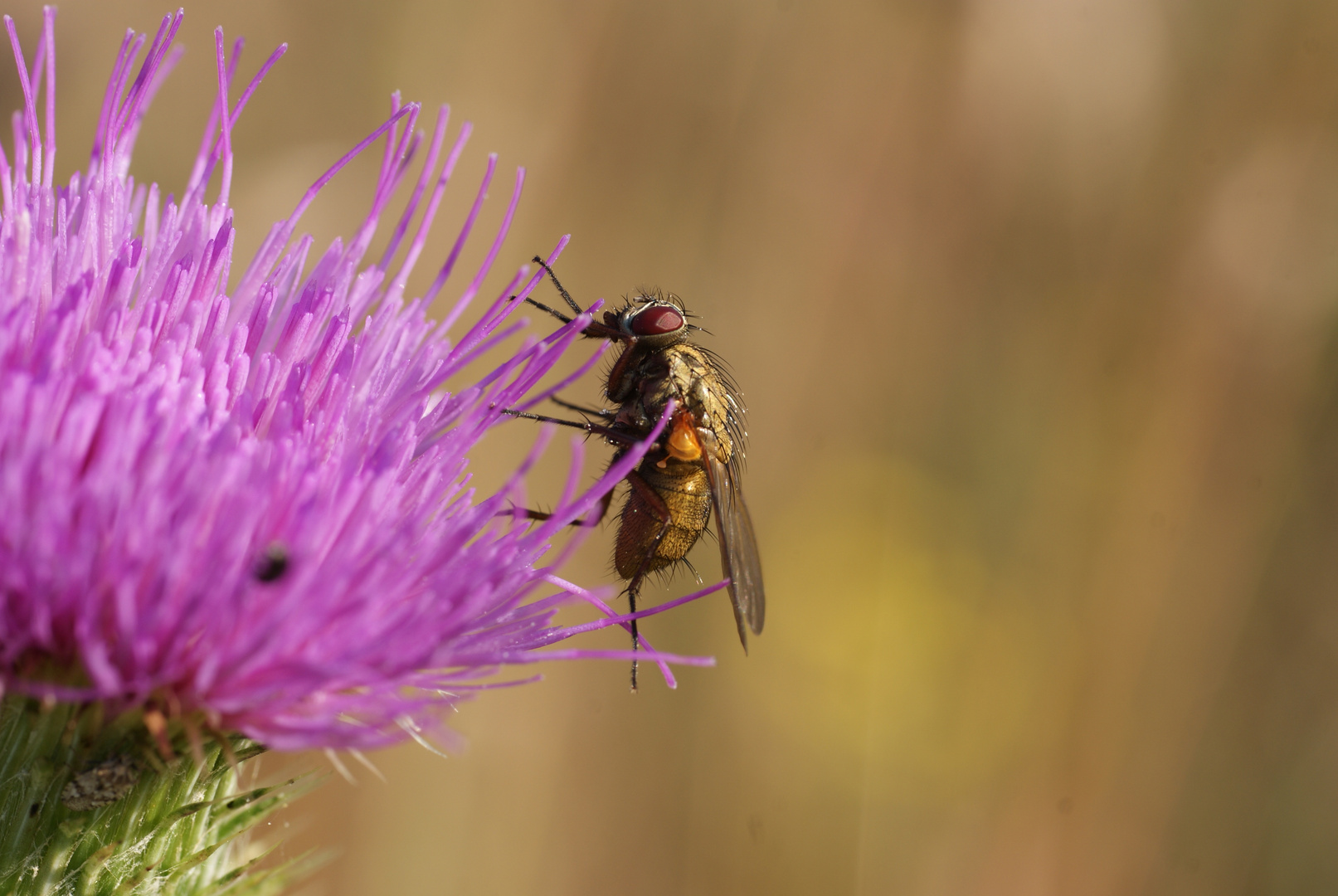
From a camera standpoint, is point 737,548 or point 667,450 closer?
point 737,548

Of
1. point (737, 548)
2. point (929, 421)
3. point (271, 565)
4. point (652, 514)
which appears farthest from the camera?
point (929, 421)

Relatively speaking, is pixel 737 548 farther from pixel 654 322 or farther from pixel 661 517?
pixel 654 322

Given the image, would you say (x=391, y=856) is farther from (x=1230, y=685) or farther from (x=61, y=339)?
(x=1230, y=685)

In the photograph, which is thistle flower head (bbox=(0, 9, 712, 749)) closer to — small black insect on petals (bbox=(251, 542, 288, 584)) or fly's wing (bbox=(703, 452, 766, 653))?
small black insect on petals (bbox=(251, 542, 288, 584))

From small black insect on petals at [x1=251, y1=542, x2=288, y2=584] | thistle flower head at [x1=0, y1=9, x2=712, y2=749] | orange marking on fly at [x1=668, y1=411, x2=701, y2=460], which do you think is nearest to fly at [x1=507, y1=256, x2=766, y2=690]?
orange marking on fly at [x1=668, y1=411, x2=701, y2=460]

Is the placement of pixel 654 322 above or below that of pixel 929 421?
above

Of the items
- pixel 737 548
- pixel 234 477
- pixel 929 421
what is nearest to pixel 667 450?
pixel 737 548
